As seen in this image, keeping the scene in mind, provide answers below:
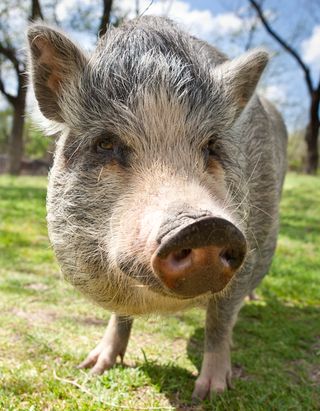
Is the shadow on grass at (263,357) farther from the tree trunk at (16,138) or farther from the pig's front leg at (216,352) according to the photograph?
the tree trunk at (16,138)

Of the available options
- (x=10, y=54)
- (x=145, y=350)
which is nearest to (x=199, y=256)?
(x=145, y=350)

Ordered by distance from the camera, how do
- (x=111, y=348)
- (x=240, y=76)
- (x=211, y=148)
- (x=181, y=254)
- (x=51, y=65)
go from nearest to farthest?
(x=181, y=254)
(x=211, y=148)
(x=51, y=65)
(x=240, y=76)
(x=111, y=348)

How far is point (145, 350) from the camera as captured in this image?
366 centimetres

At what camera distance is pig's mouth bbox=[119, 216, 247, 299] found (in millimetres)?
1680

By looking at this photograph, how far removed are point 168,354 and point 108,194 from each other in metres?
1.70

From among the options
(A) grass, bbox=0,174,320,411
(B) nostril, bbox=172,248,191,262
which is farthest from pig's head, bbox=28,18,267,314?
(A) grass, bbox=0,174,320,411

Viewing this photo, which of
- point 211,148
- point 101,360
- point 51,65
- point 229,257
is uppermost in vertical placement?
point 51,65

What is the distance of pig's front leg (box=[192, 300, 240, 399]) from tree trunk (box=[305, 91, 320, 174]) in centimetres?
1965

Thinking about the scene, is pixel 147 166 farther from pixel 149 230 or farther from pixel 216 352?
pixel 216 352

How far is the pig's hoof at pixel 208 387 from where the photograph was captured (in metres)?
2.97

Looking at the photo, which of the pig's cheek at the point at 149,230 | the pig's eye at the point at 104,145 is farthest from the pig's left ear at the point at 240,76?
the pig's cheek at the point at 149,230

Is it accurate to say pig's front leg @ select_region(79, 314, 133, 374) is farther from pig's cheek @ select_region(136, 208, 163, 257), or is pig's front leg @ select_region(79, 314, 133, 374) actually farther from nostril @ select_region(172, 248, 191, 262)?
nostril @ select_region(172, 248, 191, 262)

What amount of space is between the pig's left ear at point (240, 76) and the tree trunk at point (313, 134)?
1940 centimetres

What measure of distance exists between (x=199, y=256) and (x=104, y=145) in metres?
0.95
